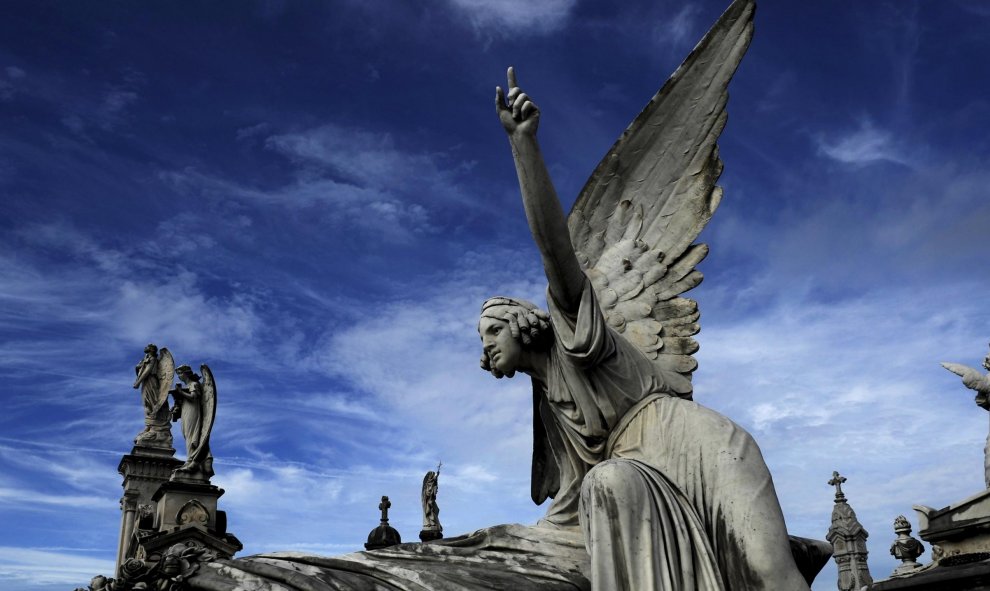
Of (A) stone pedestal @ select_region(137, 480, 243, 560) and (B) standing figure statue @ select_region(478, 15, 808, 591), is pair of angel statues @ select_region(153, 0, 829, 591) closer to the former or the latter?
(B) standing figure statue @ select_region(478, 15, 808, 591)

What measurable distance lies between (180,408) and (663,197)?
44.5 feet

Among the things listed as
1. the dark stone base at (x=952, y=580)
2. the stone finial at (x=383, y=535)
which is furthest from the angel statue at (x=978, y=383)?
the stone finial at (x=383, y=535)

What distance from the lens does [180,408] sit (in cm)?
1664

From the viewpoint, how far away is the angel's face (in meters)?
4.31

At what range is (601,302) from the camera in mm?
4801

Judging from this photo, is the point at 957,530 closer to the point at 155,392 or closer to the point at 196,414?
the point at 196,414

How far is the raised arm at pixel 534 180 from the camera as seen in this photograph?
382 centimetres

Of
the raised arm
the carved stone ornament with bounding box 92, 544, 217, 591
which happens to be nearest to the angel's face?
the raised arm

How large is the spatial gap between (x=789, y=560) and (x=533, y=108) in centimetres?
→ 206

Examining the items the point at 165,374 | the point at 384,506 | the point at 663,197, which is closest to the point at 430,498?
the point at 384,506

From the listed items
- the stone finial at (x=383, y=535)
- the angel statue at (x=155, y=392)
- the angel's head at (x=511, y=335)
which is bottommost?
the angel's head at (x=511, y=335)

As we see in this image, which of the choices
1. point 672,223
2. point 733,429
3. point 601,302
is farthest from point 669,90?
point 733,429

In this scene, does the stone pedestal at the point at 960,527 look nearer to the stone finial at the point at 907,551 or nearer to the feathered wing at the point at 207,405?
the stone finial at the point at 907,551

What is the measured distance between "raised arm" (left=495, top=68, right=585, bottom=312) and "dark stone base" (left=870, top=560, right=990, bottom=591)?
20.0 feet
